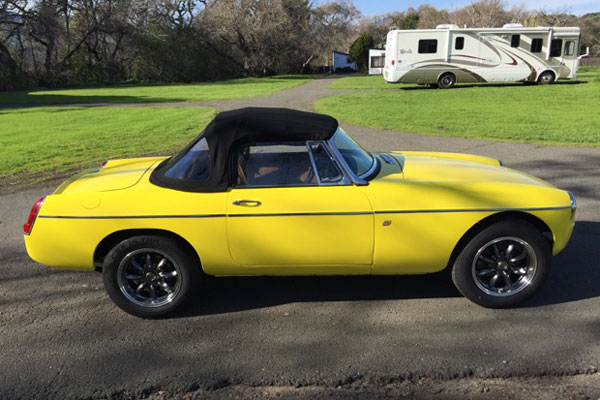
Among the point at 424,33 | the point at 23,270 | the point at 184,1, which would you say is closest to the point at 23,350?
the point at 23,270

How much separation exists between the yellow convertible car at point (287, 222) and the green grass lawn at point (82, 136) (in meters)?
5.54

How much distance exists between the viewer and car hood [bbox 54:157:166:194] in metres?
3.59

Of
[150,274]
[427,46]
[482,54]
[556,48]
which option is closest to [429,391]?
[150,274]

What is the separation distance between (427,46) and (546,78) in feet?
23.1

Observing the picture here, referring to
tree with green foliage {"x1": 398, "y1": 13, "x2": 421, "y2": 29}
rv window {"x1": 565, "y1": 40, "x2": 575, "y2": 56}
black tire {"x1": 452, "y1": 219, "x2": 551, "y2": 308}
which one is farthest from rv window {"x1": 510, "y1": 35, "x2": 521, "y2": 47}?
tree with green foliage {"x1": 398, "y1": 13, "x2": 421, "y2": 29}

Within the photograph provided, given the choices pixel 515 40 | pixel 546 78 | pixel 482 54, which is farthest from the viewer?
pixel 546 78

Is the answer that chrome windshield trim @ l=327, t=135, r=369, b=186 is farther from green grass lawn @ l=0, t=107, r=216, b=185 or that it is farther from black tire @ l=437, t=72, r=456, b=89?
black tire @ l=437, t=72, r=456, b=89

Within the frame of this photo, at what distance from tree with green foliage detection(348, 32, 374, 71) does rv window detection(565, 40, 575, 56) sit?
46.6 m

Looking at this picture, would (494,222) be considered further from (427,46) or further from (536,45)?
(536,45)

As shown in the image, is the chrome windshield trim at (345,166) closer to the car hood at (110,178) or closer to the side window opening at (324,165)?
the side window opening at (324,165)

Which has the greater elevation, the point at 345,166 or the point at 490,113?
the point at 345,166

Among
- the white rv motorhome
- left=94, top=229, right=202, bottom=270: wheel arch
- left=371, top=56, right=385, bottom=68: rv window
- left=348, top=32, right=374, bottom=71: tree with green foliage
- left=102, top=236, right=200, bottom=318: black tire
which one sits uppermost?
left=348, top=32, right=374, bottom=71: tree with green foliage

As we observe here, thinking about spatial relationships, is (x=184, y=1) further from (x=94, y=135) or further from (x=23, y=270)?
(x=23, y=270)

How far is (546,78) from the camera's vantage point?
25828 mm
